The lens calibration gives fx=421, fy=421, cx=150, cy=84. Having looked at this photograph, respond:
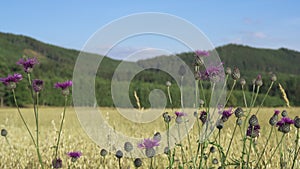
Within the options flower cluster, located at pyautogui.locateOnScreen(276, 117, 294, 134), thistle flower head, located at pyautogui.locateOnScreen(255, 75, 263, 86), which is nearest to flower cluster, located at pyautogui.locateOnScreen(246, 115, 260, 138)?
flower cluster, located at pyautogui.locateOnScreen(276, 117, 294, 134)

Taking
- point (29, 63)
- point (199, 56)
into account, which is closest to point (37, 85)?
point (29, 63)

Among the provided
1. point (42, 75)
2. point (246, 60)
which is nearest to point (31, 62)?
point (42, 75)

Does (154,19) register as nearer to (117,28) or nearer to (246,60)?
(117,28)

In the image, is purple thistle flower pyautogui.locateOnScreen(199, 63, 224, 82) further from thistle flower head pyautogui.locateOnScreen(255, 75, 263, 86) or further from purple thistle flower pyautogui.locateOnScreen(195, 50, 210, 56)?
thistle flower head pyautogui.locateOnScreen(255, 75, 263, 86)

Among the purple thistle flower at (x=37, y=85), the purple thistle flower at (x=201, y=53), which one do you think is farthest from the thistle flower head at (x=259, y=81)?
the purple thistle flower at (x=37, y=85)

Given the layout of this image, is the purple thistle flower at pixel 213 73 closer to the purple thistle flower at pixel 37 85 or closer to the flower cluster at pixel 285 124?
the flower cluster at pixel 285 124

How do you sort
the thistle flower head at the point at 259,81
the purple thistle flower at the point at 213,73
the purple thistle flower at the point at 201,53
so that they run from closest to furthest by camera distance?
1. the purple thistle flower at the point at 213,73
2. the purple thistle flower at the point at 201,53
3. the thistle flower head at the point at 259,81

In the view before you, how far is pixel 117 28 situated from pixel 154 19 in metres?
0.29

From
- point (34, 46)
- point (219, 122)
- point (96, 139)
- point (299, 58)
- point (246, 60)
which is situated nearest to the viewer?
point (219, 122)

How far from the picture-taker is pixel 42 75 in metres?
46.9

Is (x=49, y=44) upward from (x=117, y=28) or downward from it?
upward

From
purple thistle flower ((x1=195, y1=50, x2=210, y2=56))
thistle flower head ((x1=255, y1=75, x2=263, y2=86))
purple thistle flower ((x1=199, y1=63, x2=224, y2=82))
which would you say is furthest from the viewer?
thistle flower head ((x1=255, y1=75, x2=263, y2=86))

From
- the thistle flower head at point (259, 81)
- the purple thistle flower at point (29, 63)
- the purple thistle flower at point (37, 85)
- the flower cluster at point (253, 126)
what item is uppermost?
the purple thistle flower at point (29, 63)

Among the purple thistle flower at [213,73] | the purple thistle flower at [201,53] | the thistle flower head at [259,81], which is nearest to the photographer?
the purple thistle flower at [213,73]
